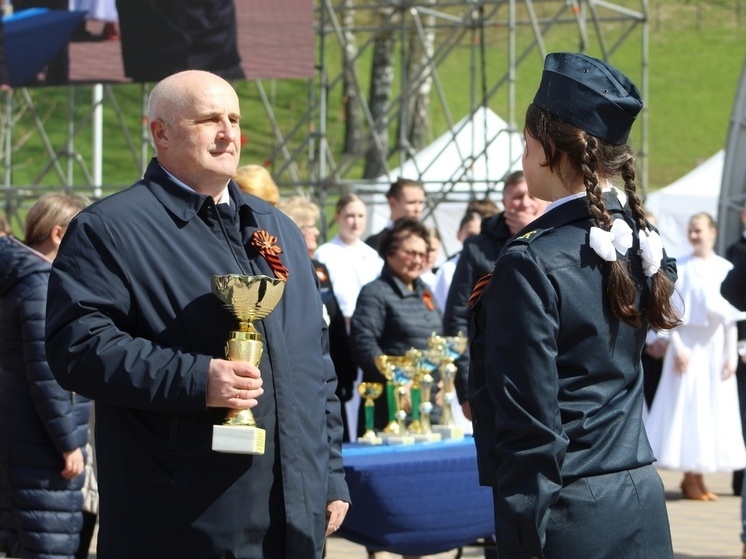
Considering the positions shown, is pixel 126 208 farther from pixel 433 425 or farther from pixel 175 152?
pixel 433 425

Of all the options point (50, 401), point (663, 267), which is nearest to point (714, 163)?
point (50, 401)

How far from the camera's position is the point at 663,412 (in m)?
8.87

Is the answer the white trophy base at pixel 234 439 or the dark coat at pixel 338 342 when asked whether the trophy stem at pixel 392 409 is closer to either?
the dark coat at pixel 338 342

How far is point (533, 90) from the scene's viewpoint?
38906 mm

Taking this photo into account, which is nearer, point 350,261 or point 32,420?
point 32,420

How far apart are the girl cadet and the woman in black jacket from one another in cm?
230

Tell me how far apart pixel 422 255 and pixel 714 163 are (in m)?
11.3

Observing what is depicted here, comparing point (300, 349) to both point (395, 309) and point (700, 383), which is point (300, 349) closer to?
point (395, 309)

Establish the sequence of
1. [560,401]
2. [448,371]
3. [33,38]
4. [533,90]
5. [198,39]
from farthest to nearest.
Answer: [533,90] < [33,38] < [198,39] < [448,371] < [560,401]

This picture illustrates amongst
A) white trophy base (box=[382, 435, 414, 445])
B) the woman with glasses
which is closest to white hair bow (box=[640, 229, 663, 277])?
white trophy base (box=[382, 435, 414, 445])

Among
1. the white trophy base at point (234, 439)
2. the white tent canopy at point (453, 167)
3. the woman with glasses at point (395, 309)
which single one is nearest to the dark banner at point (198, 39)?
the white tent canopy at point (453, 167)

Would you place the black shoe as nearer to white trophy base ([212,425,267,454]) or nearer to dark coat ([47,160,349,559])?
dark coat ([47,160,349,559])

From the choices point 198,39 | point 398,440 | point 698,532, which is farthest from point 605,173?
point 198,39

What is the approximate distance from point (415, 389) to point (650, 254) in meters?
3.01
